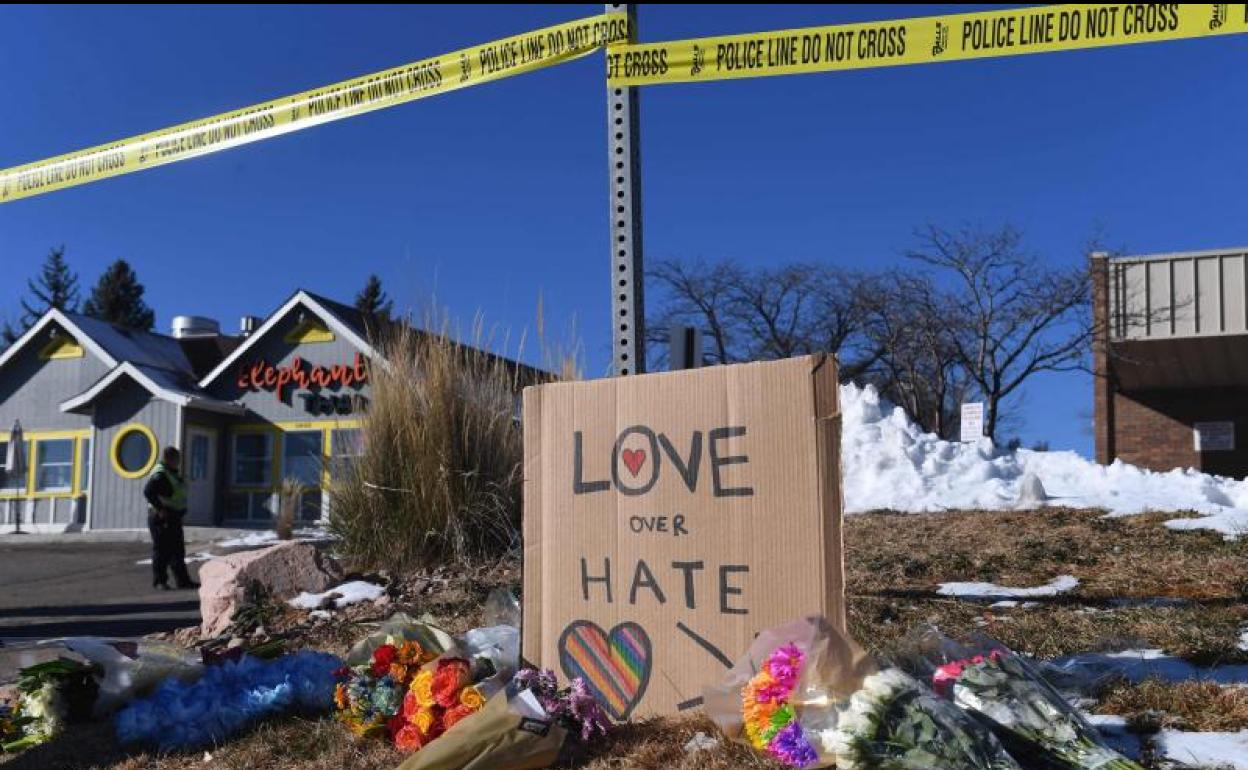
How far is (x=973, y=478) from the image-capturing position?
12.7m

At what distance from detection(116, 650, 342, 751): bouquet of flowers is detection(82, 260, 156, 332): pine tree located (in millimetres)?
60874

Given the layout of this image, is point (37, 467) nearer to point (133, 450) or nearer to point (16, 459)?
point (16, 459)

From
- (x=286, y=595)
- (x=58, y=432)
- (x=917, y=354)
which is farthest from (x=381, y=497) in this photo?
(x=917, y=354)

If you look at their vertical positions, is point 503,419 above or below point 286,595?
above

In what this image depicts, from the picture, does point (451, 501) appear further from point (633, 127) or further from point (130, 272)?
point (130, 272)

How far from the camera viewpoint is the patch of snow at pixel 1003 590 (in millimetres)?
5645

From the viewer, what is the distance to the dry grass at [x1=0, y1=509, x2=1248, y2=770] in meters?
3.49

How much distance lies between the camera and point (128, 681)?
15.2 ft

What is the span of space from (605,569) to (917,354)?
92.5 feet

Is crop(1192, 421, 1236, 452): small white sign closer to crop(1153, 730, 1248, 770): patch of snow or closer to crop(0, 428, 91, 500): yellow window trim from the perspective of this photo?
crop(1153, 730, 1248, 770): patch of snow

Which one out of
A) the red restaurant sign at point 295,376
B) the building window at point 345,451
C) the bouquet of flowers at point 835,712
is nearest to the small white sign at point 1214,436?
the red restaurant sign at point 295,376

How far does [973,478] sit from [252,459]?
18.0 m

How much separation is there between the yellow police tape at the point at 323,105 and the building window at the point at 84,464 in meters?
20.1

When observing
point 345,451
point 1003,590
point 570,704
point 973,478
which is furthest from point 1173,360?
point 570,704
